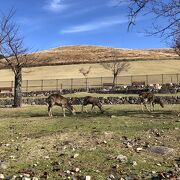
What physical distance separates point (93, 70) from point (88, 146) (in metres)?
91.8

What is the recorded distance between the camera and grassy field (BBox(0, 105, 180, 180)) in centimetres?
1124

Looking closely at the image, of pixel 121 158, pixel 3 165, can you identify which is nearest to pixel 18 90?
pixel 3 165

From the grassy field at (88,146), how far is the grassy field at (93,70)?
252 feet

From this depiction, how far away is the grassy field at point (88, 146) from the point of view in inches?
443

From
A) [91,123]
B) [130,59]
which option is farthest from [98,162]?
[130,59]

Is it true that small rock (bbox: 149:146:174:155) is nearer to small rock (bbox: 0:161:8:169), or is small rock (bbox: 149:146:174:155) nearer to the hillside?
small rock (bbox: 0:161:8:169)

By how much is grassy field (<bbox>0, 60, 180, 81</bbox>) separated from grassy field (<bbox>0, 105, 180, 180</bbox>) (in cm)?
7685

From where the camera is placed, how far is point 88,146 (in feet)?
44.9

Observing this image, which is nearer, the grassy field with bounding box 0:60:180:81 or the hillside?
the grassy field with bounding box 0:60:180:81

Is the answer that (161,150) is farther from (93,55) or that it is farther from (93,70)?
(93,55)

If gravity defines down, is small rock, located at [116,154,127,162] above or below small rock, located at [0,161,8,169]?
above

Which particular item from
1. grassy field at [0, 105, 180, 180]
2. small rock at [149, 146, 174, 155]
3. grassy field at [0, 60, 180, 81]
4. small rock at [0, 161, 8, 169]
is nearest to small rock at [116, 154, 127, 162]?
grassy field at [0, 105, 180, 180]

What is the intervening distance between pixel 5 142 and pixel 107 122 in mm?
5507

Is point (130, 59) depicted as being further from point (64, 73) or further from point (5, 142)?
point (5, 142)
